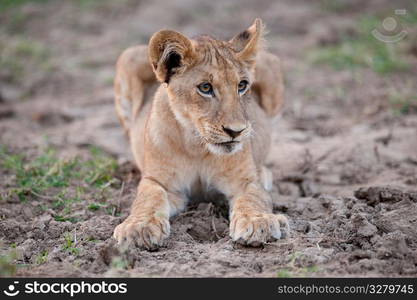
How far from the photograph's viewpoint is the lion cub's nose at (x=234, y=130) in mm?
3976


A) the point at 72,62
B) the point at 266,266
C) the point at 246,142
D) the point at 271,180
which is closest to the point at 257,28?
the point at 246,142

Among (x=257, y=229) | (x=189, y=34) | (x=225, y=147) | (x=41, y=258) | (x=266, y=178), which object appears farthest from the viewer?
(x=189, y=34)

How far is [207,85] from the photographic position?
4.14 meters

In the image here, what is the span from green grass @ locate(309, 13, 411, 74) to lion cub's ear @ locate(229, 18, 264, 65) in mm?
3995

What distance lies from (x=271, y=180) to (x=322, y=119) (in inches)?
77.9

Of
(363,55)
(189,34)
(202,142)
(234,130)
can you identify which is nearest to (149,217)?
(202,142)

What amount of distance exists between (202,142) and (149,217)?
2.02ft

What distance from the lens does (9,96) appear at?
8016 mm

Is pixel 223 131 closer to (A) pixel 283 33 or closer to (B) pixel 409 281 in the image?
(B) pixel 409 281

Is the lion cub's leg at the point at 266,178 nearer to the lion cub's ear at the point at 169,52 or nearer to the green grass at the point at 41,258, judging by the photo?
the lion cub's ear at the point at 169,52

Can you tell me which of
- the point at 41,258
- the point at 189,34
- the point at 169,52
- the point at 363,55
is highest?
the point at 189,34

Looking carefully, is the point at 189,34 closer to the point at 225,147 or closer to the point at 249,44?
the point at 249,44

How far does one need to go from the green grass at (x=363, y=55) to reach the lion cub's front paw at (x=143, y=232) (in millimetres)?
4981

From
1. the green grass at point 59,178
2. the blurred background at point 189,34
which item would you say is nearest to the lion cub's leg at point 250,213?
the green grass at point 59,178
